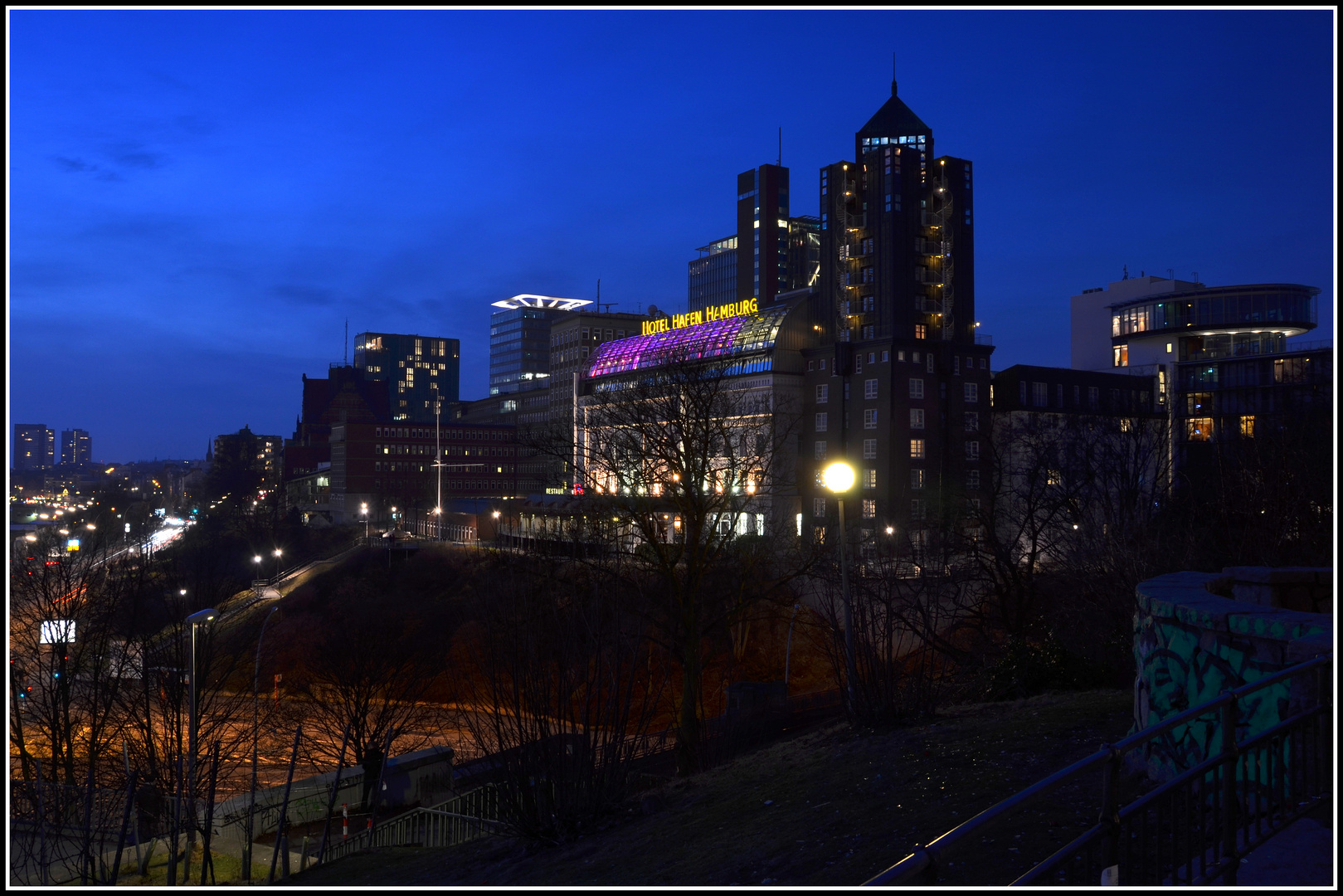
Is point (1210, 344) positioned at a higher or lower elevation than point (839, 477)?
higher

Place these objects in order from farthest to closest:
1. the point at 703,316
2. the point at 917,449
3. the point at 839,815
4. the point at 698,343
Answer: the point at 703,316 < the point at 698,343 < the point at 917,449 < the point at 839,815

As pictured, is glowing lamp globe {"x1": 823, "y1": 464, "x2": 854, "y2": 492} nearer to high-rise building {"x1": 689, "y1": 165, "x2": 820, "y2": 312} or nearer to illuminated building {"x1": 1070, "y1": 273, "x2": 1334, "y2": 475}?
illuminated building {"x1": 1070, "y1": 273, "x2": 1334, "y2": 475}

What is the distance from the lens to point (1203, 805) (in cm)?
560

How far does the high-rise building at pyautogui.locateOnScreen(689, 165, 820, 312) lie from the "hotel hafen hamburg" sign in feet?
20.3

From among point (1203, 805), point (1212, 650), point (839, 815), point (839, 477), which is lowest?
point (839, 815)

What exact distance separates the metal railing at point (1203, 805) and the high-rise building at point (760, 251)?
9278 centimetres

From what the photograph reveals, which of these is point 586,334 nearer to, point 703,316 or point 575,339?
point 575,339

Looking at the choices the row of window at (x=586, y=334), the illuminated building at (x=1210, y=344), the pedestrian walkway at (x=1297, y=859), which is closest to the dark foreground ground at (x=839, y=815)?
the pedestrian walkway at (x=1297, y=859)

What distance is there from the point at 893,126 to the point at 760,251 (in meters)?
38.7

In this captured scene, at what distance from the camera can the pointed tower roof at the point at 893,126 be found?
287 feet

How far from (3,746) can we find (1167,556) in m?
28.3

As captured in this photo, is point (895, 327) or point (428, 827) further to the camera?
point (895, 327)

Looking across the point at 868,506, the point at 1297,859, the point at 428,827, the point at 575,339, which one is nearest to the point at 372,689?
the point at 428,827

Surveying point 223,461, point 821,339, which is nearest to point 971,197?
point 821,339
